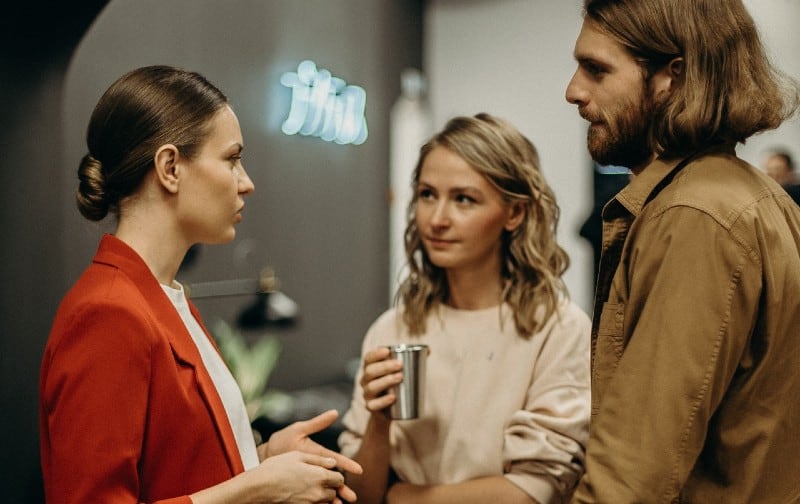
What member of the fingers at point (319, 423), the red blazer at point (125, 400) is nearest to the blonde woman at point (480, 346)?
the fingers at point (319, 423)

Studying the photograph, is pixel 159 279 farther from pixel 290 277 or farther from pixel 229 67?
pixel 290 277

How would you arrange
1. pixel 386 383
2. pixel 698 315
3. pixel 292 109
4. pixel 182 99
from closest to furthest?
pixel 698 315 → pixel 182 99 → pixel 386 383 → pixel 292 109

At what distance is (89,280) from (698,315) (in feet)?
3.23

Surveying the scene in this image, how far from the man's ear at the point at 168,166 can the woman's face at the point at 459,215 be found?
723 millimetres

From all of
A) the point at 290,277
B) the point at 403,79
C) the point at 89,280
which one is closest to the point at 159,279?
the point at 89,280

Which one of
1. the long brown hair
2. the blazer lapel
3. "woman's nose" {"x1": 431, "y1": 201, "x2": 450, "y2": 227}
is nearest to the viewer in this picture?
the long brown hair

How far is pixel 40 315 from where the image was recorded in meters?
2.50

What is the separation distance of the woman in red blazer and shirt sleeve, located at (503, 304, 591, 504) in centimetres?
43

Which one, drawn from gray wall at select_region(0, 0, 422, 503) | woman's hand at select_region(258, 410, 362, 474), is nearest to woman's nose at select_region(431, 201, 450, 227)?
woman's hand at select_region(258, 410, 362, 474)

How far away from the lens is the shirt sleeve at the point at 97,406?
3.93 feet

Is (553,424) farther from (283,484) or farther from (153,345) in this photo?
(153,345)

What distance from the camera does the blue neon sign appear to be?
14.6 feet

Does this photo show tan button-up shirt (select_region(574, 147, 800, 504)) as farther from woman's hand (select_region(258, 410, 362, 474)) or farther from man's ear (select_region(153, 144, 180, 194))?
man's ear (select_region(153, 144, 180, 194))

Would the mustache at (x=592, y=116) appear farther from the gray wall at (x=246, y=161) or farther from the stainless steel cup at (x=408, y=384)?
the gray wall at (x=246, y=161)
